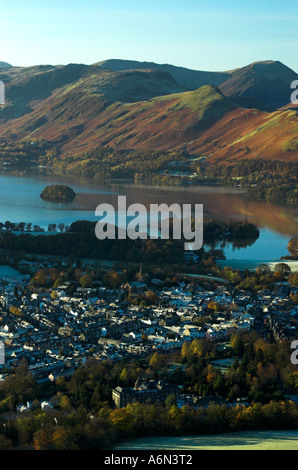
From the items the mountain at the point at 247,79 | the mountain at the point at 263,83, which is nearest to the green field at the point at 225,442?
the mountain at the point at 247,79

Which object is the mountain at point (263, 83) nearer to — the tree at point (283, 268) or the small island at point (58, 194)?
the small island at point (58, 194)

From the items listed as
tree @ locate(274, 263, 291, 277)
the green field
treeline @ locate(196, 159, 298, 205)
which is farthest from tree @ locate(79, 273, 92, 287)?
treeline @ locate(196, 159, 298, 205)

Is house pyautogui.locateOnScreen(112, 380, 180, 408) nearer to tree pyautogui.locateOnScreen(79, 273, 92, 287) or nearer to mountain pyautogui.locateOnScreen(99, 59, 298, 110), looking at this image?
tree pyautogui.locateOnScreen(79, 273, 92, 287)

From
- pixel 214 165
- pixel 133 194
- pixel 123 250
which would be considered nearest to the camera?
pixel 123 250
